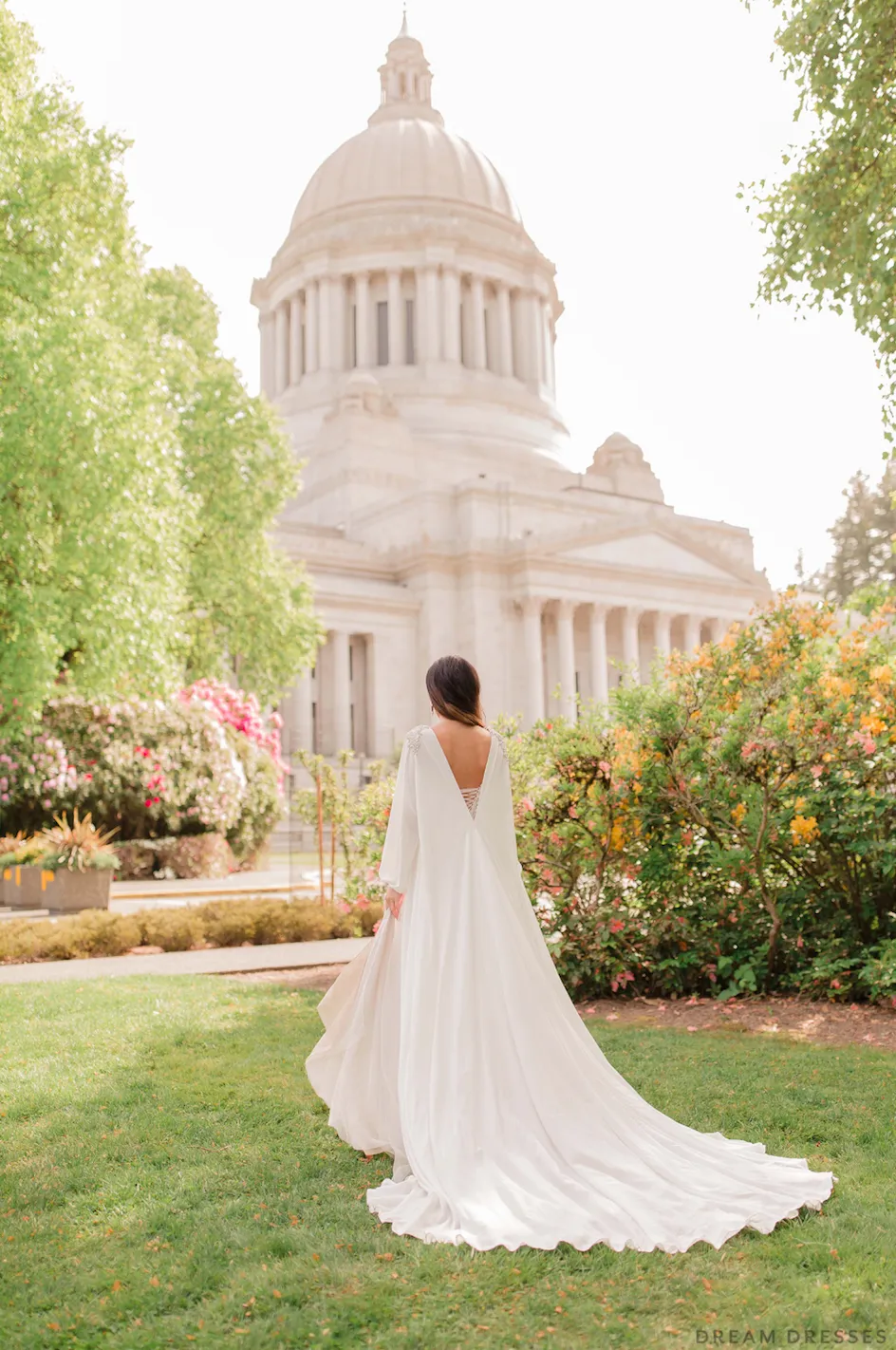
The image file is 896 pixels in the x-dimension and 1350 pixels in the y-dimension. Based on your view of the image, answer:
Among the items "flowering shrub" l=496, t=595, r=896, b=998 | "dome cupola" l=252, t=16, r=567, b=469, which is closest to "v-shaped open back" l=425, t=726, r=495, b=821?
"flowering shrub" l=496, t=595, r=896, b=998

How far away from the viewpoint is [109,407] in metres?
16.8

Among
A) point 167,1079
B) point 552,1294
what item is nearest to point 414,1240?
point 552,1294

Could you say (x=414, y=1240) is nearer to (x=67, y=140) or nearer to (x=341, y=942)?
(x=341, y=942)

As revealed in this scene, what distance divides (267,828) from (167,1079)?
19.2 meters

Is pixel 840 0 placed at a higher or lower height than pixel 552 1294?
higher

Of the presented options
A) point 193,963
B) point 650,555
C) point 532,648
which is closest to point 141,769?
point 193,963

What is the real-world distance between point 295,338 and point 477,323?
9896 millimetres

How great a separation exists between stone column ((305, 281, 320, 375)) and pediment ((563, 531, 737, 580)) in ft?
67.4

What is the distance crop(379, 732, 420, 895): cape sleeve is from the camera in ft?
16.2

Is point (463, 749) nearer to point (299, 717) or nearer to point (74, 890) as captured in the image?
point (74, 890)

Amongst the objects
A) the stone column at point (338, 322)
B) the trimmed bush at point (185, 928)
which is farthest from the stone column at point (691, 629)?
the trimmed bush at point (185, 928)

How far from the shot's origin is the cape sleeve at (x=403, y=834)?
493cm

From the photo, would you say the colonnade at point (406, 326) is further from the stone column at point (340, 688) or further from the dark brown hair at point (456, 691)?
the dark brown hair at point (456, 691)

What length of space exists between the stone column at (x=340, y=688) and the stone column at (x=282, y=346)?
23160mm
